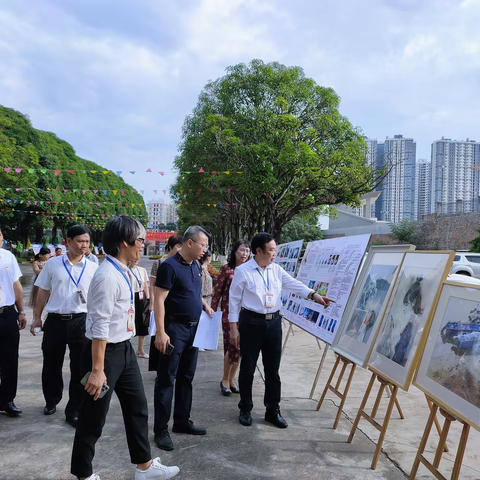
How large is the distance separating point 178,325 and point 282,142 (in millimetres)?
13470

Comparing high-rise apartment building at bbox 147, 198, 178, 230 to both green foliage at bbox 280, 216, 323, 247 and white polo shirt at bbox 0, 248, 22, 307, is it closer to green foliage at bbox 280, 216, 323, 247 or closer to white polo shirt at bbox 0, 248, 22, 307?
green foliage at bbox 280, 216, 323, 247

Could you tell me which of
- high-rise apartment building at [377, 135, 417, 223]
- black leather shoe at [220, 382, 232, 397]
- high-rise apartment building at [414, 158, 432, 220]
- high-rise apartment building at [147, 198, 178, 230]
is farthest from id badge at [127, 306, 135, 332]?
high-rise apartment building at [147, 198, 178, 230]

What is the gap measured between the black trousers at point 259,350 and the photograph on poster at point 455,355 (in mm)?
1332

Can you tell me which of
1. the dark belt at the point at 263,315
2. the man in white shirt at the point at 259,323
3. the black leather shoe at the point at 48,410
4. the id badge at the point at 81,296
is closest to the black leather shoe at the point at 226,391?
the man in white shirt at the point at 259,323

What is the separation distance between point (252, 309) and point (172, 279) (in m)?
0.82

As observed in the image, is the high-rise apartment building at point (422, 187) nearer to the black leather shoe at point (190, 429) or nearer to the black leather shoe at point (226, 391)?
the black leather shoe at point (226, 391)

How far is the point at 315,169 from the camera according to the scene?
53.2 feet

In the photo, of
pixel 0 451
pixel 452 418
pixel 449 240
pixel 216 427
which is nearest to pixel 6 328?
pixel 0 451

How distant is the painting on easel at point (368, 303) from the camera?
11.7ft

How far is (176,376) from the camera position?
3.70 metres

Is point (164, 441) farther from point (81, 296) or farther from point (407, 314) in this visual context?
point (407, 314)

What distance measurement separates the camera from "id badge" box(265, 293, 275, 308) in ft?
12.9

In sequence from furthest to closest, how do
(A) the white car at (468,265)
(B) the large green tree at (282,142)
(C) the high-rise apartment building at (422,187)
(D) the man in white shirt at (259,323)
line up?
(C) the high-rise apartment building at (422,187)
(A) the white car at (468,265)
(B) the large green tree at (282,142)
(D) the man in white shirt at (259,323)

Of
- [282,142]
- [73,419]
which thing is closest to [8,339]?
[73,419]
